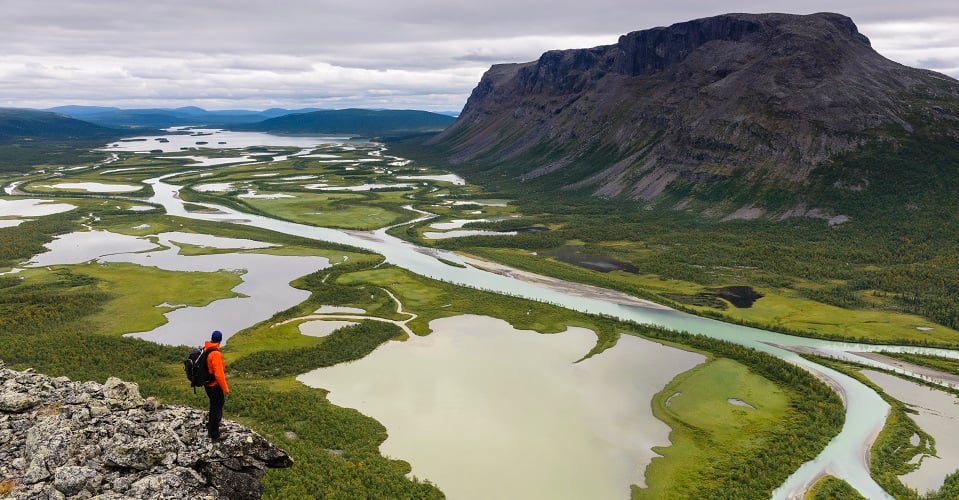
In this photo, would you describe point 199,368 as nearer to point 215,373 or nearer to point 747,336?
point 215,373

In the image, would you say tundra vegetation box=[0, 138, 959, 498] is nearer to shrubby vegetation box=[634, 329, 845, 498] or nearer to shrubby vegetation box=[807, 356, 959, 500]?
shrubby vegetation box=[634, 329, 845, 498]

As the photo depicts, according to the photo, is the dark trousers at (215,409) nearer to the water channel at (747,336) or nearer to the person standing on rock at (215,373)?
the person standing on rock at (215,373)

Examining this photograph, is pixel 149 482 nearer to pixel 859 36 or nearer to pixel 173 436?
pixel 173 436

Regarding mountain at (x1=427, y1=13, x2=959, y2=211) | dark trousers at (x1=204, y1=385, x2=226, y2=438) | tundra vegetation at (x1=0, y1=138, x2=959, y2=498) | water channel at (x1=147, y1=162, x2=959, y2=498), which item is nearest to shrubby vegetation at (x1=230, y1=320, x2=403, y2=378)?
tundra vegetation at (x1=0, y1=138, x2=959, y2=498)

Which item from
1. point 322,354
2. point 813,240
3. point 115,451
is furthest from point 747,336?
point 115,451

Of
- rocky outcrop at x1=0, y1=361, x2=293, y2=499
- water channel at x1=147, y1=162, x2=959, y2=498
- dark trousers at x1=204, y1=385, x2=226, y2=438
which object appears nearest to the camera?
rocky outcrop at x1=0, y1=361, x2=293, y2=499
